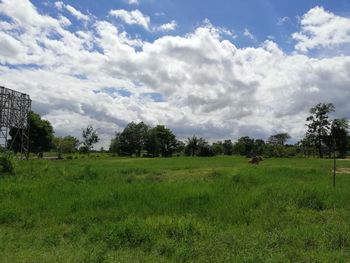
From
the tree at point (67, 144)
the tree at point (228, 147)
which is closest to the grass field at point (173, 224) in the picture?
the tree at point (67, 144)

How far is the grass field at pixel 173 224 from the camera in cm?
710

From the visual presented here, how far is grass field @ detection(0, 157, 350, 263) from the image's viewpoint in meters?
7.10

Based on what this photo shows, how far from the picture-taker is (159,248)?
24.6 feet

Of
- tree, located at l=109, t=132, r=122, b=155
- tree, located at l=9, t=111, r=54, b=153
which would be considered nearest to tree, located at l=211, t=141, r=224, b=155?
tree, located at l=109, t=132, r=122, b=155

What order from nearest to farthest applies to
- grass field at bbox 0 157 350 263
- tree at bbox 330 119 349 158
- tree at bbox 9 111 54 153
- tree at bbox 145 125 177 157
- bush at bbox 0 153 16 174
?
grass field at bbox 0 157 350 263, bush at bbox 0 153 16 174, tree at bbox 9 111 54 153, tree at bbox 330 119 349 158, tree at bbox 145 125 177 157

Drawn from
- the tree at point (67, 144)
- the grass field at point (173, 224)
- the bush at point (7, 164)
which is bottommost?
the grass field at point (173, 224)

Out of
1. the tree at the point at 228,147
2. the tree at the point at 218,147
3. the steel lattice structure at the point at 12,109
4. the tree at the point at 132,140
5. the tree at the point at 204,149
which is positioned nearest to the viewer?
the steel lattice structure at the point at 12,109

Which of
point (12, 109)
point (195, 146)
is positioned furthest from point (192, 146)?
point (12, 109)

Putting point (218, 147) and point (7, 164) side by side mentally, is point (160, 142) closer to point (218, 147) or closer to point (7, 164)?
point (218, 147)

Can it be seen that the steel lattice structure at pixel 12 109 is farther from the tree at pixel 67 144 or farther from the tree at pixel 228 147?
the tree at pixel 228 147

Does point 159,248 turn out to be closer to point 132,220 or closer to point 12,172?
point 132,220

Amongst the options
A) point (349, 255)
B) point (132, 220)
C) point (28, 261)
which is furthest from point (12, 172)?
point (349, 255)

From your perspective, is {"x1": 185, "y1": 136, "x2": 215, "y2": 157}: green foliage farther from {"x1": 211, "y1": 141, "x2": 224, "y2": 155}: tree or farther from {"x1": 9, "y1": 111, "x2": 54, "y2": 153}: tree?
{"x1": 9, "y1": 111, "x2": 54, "y2": 153}: tree

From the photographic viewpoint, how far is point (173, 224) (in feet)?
28.8
